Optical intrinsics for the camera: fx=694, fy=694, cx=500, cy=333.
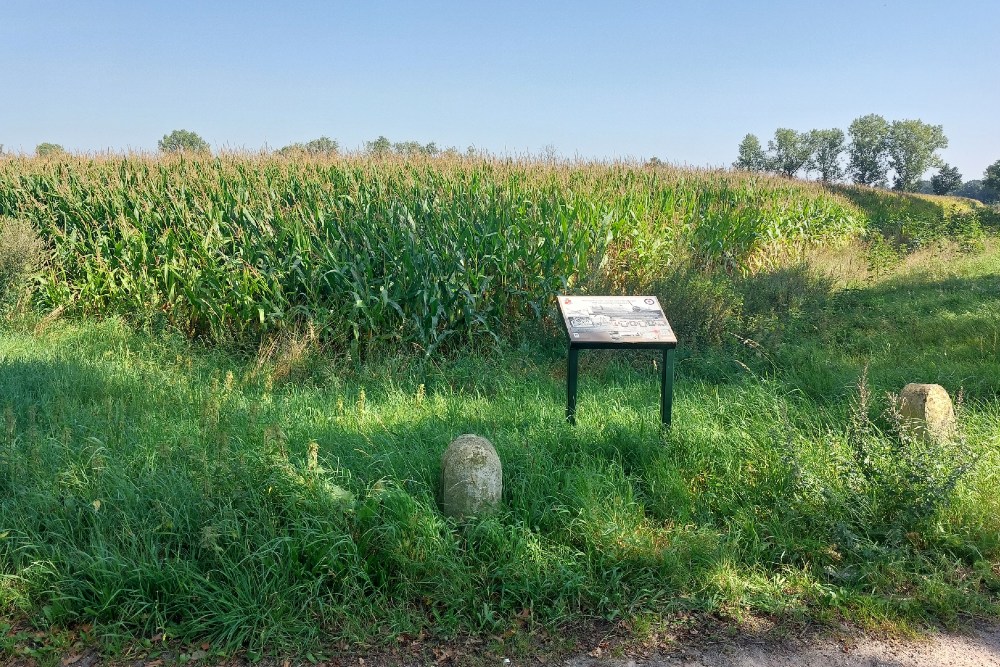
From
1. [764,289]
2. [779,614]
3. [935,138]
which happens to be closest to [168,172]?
[764,289]

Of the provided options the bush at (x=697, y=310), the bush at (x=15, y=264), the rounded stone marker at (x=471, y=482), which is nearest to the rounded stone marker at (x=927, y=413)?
the rounded stone marker at (x=471, y=482)

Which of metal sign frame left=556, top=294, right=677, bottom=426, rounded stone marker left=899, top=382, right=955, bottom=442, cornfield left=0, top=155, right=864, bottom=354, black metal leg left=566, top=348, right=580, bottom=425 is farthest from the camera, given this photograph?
cornfield left=0, top=155, right=864, bottom=354

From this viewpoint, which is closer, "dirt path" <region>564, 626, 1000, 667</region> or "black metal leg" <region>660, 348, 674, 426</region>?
"dirt path" <region>564, 626, 1000, 667</region>

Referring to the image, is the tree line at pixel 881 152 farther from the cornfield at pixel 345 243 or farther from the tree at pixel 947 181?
the cornfield at pixel 345 243

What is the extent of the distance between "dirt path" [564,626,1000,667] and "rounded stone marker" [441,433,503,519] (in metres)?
1.00

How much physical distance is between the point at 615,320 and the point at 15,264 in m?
8.73

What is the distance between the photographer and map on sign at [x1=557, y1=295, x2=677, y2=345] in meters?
4.96

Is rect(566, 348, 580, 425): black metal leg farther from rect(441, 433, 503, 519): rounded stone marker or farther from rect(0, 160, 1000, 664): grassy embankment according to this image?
rect(441, 433, 503, 519): rounded stone marker

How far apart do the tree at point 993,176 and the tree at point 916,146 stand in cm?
2372

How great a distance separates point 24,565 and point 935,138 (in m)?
105

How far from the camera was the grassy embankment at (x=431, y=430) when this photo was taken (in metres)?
3.51

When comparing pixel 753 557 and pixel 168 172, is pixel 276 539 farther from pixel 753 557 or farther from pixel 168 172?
pixel 168 172

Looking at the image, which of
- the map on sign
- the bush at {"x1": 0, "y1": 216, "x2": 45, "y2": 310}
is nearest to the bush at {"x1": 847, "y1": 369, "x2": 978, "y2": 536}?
the map on sign

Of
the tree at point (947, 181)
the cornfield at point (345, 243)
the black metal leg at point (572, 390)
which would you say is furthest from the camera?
the tree at point (947, 181)
